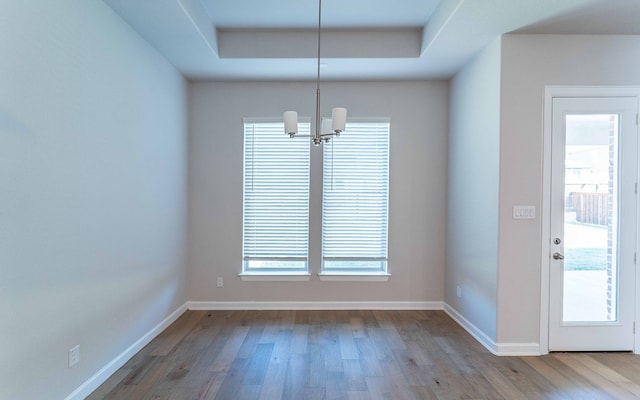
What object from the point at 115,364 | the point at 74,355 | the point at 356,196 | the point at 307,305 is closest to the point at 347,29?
the point at 356,196

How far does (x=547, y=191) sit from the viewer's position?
3135 mm

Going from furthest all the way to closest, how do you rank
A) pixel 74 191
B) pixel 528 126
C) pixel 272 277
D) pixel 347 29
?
pixel 272 277, pixel 347 29, pixel 528 126, pixel 74 191

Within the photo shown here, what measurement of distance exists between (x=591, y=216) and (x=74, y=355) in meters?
4.51

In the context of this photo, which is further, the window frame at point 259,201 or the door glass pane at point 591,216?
the window frame at point 259,201

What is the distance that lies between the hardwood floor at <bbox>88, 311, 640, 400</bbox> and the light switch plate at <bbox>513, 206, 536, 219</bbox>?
1326 millimetres

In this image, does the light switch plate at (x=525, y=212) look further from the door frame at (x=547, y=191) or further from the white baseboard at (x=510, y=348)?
the white baseboard at (x=510, y=348)

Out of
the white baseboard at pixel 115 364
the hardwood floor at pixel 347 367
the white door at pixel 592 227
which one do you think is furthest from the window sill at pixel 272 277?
the white door at pixel 592 227

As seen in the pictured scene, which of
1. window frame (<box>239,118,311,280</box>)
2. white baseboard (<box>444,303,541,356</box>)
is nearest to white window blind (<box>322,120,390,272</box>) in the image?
window frame (<box>239,118,311,280</box>)

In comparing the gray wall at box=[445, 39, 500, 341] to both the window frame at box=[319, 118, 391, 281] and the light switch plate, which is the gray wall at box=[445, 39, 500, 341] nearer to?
the light switch plate

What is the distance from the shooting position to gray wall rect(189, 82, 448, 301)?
4.35 m

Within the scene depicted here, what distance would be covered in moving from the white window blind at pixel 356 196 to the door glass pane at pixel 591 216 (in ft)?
6.44

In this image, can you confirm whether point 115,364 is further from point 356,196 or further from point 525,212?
point 525,212

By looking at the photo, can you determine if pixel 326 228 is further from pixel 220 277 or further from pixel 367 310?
pixel 220 277

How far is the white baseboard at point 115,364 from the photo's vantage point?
7.88 feet
